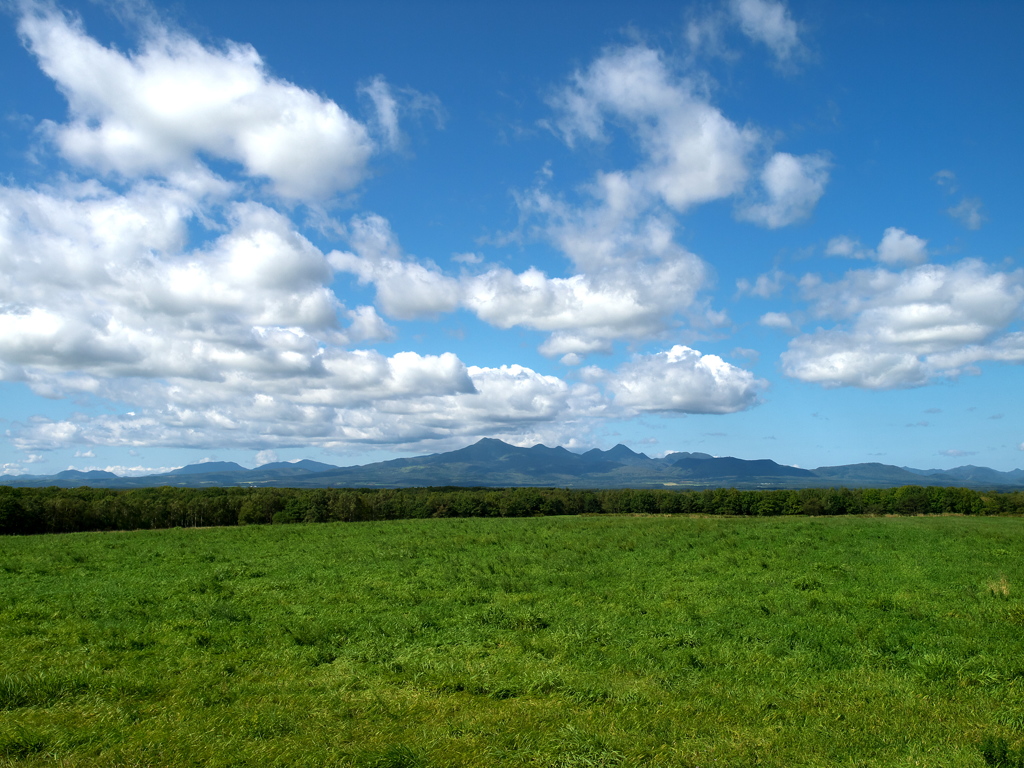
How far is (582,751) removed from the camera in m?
7.57

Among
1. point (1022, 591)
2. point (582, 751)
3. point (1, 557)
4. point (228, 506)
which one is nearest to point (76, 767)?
point (582, 751)

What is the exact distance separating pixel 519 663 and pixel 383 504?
264 feet

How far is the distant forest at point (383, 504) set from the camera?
63594 millimetres

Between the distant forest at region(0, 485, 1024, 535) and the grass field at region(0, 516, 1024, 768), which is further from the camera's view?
the distant forest at region(0, 485, 1024, 535)

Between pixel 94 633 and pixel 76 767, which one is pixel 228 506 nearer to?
pixel 94 633

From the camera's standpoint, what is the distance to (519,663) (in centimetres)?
1127

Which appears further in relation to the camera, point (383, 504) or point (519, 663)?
point (383, 504)

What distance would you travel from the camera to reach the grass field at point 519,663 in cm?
771

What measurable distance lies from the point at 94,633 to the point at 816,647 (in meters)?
15.8

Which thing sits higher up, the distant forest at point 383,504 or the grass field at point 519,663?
the grass field at point 519,663

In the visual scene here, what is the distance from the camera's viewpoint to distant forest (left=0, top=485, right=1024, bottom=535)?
63.6 m

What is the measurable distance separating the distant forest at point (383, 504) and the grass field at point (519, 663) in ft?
168

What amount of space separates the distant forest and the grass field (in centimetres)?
5114

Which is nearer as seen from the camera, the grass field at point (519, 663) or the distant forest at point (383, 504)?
the grass field at point (519, 663)
